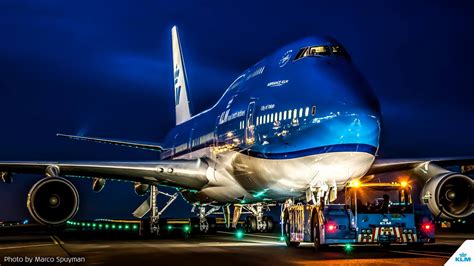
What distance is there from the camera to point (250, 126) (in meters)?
20.8

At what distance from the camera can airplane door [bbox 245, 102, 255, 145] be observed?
67.3ft

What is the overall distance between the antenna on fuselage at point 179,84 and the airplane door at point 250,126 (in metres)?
15.8

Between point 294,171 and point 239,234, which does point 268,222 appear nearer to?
point 239,234

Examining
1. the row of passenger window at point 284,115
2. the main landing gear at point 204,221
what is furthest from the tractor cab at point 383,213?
the main landing gear at point 204,221

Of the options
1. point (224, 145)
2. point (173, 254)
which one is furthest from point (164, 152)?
point (173, 254)

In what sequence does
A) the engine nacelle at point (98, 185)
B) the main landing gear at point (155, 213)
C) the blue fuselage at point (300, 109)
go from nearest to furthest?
1. the blue fuselage at point (300, 109)
2. the engine nacelle at point (98, 185)
3. the main landing gear at point (155, 213)

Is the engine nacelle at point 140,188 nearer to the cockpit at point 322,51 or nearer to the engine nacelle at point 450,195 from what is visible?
the engine nacelle at point 450,195

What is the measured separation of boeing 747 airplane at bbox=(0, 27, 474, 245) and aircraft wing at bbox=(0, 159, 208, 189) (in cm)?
4

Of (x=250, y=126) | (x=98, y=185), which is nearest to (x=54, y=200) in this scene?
(x=98, y=185)

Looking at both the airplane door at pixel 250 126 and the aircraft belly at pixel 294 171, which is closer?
the aircraft belly at pixel 294 171

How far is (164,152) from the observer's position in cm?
3491

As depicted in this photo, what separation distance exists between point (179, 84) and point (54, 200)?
59.1ft

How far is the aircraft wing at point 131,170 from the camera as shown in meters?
24.2

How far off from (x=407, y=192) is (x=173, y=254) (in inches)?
248
